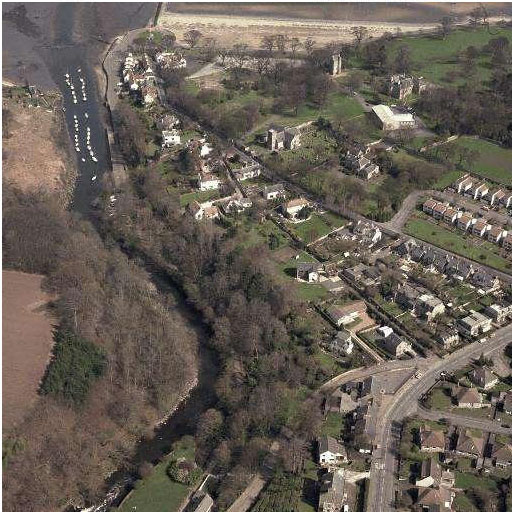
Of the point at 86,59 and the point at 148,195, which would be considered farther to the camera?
the point at 86,59

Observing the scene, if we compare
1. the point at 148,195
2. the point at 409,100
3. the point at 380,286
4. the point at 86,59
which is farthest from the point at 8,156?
the point at 409,100

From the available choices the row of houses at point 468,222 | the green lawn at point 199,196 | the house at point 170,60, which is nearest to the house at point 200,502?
the green lawn at point 199,196

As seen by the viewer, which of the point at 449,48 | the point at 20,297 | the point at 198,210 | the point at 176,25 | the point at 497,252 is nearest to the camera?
the point at 20,297

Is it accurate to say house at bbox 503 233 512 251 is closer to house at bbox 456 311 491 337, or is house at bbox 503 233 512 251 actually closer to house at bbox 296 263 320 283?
house at bbox 456 311 491 337

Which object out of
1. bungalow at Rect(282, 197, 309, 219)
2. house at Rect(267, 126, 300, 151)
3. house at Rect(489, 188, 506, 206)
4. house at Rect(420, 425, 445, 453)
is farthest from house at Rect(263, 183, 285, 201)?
house at Rect(420, 425, 445, 453)

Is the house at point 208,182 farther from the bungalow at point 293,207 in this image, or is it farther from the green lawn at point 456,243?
the green lawn at point 456,243

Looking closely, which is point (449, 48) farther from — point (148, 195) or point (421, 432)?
point (421, 432)

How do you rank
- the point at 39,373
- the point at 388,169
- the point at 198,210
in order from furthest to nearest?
1. the point at 388,169
2. the point at 198,210
3. the point at 39,373
